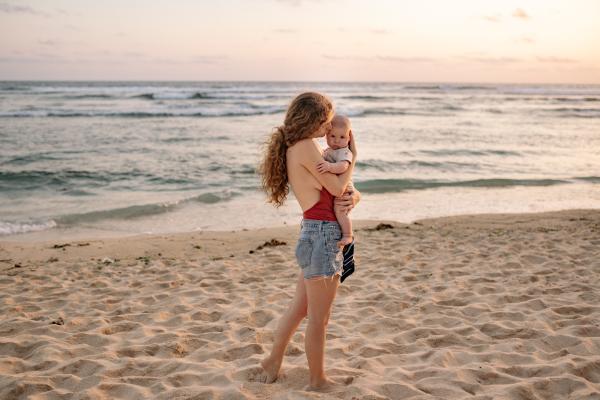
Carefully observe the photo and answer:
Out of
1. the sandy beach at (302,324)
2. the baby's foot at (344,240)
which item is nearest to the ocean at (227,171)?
the baby's foot at (344,240)

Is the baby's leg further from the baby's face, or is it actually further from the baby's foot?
the baby's face

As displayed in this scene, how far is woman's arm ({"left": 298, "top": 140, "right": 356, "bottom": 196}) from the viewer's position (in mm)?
2990

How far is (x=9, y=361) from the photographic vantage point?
390cm

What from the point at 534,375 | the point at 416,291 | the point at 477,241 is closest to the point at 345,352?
the point at 534,375

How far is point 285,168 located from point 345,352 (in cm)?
175

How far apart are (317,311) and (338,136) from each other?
1072 millimetres

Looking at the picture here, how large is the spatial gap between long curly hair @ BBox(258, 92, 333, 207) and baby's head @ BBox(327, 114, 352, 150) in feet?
0.28

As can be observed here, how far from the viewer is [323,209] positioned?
3.08 m

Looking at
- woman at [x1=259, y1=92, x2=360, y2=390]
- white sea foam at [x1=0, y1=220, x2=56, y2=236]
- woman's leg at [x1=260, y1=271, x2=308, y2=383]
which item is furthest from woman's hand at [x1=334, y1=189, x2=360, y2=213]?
white sea foam at [x1=0, y1=220, x2=56, y2=236]

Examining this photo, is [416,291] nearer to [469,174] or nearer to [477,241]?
[477,241]

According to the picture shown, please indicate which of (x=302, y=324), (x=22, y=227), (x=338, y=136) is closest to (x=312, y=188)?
(x=338, y=136)

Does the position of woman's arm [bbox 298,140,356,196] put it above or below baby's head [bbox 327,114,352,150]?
below

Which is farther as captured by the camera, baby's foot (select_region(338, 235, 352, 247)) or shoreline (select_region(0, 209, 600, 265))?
shoreline (select_region(0, 209, 600, 265))

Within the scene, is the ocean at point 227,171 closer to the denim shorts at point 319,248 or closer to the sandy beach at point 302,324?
the denim shorts at point 319,248
